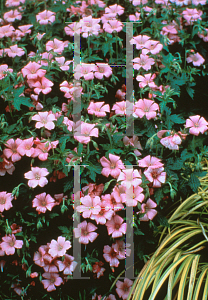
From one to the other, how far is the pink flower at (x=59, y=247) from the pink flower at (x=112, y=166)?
0.34 m

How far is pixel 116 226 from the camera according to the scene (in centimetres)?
132

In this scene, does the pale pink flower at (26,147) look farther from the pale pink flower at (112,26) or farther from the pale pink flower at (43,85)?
the pale pink flower at (112,26)

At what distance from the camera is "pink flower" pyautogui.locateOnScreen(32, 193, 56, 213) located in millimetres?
1310

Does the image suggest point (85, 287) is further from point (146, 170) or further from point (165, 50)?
point (165, 50)

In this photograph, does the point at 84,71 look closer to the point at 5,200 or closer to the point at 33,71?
the point at 33,71

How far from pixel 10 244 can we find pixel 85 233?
1.16 feet

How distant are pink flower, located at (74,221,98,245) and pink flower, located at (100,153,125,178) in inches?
9.4

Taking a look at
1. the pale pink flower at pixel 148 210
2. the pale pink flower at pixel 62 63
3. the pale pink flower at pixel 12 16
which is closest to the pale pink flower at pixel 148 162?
the pale pink flower at pixel 148 210

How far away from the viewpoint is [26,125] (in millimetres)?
1517

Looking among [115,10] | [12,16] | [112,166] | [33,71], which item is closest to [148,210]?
[112,166]

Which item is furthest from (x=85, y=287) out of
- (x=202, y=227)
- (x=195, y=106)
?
(x=195, y=106)

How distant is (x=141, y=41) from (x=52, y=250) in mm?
1155

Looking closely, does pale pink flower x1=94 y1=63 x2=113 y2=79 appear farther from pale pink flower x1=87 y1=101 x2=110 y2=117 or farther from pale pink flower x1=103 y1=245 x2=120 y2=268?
pale pink flower x1=103 y1=245 x2=120 y2=268

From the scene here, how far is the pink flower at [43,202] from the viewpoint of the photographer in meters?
1.31
